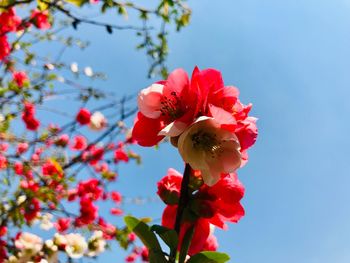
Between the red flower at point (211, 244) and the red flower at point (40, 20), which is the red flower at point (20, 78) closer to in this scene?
the red flower at point (40, 20)

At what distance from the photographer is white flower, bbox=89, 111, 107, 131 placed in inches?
138

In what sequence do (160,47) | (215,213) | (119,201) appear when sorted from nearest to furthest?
(215,213) → (160,47) → (119,201)

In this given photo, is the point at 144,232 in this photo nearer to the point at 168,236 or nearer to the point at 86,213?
the point at 168,236

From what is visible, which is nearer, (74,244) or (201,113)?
(201,113)

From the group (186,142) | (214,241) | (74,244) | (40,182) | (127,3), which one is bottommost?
(214,241)

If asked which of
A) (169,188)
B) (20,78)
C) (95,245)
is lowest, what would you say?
(169,188)

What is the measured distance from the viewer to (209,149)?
68 cm

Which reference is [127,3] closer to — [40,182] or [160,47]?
[160,47]

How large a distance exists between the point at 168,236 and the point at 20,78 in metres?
2.75

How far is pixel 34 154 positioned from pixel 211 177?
310 cm

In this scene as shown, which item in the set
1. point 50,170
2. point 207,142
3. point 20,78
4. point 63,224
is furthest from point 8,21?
point 207,142

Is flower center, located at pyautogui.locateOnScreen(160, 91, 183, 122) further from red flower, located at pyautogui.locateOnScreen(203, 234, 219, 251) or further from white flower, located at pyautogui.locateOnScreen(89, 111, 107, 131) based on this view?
white flower, located at pyautogui.locateOnScreen(89, 111, 107, 131)

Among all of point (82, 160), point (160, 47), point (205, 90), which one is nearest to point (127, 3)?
point (160, 47)

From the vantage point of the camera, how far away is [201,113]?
65 cm
